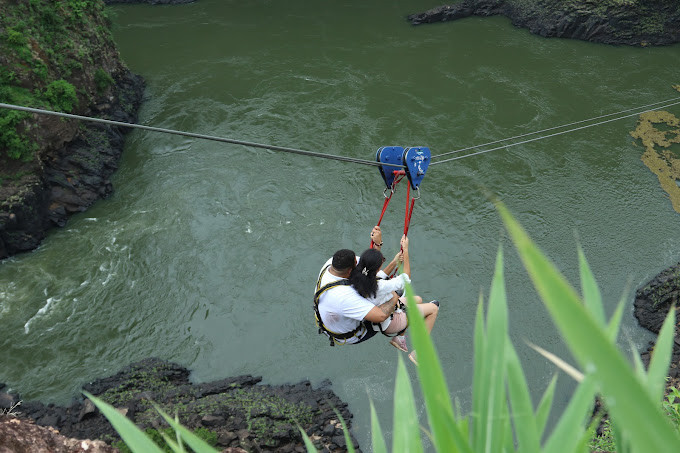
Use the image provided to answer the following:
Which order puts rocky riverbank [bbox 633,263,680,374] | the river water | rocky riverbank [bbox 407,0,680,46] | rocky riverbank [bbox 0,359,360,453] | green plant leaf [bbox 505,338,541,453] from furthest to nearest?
rocky riverbank [bbox 407,0,680,46]
rocky riverbank [bbox 633,263,680,374]
the river water
rocky riverbank [bbox 0,359,360,453]
green plant leaf [bbox 505,338,541,453]

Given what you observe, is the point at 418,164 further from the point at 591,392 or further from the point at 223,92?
the point at 223,92

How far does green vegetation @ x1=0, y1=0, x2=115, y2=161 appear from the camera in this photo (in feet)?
27.5

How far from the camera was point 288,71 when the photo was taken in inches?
521

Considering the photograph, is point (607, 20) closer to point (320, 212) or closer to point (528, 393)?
point (320, 212)

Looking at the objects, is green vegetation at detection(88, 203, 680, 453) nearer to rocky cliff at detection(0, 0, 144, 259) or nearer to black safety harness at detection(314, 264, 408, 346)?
black safety harness at detection(314, 264, 408, 346)

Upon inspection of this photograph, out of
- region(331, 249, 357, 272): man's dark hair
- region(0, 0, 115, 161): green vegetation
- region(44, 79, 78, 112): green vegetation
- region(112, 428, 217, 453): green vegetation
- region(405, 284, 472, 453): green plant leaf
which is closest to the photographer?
region(405, 284, 472, 453): green plant leaf

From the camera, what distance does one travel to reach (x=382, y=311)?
3.61 m

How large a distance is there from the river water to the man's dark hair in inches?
126

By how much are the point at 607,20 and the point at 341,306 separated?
1479cm

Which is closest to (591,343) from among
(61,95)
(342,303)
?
(342,303)

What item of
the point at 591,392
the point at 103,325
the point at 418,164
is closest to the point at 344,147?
the point at 103,325

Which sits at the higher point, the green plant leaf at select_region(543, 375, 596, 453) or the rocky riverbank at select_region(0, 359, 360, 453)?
the green plant leaf at select_region(543, 375, 596, 453)

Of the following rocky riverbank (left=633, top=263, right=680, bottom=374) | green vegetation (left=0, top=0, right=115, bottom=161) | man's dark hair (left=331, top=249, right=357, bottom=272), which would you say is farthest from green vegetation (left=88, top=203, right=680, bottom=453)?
green vegetation (left=0, top=0, right=115, bottom=161)

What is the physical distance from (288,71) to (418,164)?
9.53m
